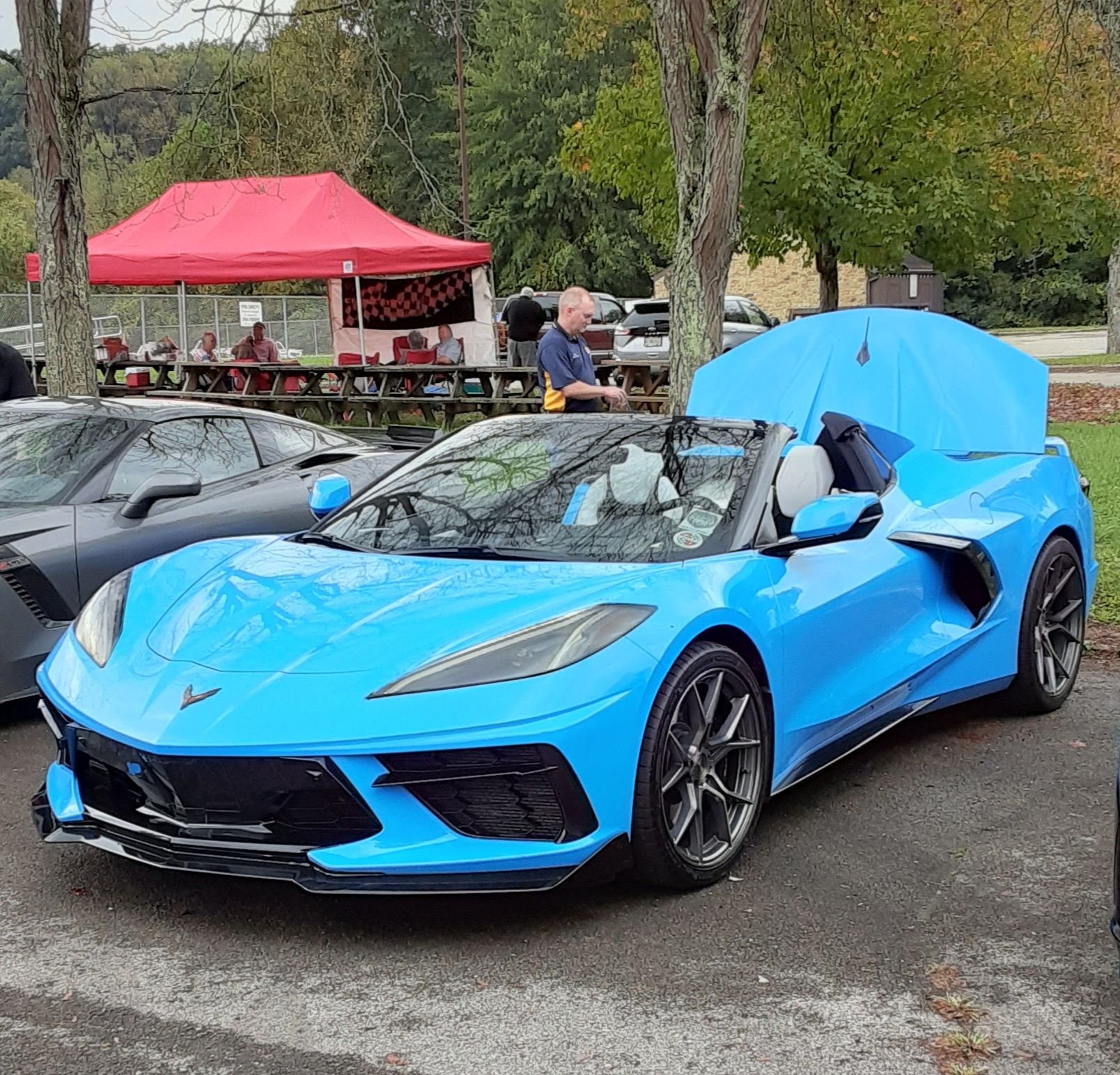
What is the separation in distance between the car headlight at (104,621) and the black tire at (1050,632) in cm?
330

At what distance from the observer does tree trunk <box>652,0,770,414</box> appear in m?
9.98

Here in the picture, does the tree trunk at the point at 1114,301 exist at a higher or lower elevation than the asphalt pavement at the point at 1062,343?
higher

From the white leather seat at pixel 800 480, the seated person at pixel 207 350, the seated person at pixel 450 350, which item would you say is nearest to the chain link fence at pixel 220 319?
the seated person at pixel 207 350

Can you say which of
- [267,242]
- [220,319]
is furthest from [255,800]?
[220,319]

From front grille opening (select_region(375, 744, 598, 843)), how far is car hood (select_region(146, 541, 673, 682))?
0.26 meters

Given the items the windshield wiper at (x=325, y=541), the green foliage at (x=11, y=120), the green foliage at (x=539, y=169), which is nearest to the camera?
the windshield wiper at (x=325, y=541)

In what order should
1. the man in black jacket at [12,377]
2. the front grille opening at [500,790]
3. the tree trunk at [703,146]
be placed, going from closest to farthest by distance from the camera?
the front grille opening at [500,790] → the man in black jacket at [12,377] → the tree trunk at [703,146]

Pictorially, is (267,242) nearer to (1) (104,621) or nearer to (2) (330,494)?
(2) (330,494)

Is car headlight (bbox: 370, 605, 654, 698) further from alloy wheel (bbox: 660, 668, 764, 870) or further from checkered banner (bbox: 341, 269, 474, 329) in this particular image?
checkered banner (bbox: 341, 269, 474, 329)

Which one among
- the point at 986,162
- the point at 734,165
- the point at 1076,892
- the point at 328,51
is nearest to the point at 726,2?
the point at 734,165

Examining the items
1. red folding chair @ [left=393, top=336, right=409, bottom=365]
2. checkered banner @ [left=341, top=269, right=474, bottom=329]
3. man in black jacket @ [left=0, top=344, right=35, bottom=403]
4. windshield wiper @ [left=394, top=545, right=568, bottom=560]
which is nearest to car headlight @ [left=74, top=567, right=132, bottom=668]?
windshield wiper @ [left=394, top=545, right=568, bottom=560]

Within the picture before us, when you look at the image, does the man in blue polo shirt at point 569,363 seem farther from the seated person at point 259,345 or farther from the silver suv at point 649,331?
the silver suv at point 649,331

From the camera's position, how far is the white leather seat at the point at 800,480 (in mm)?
4480

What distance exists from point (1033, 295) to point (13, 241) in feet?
142
